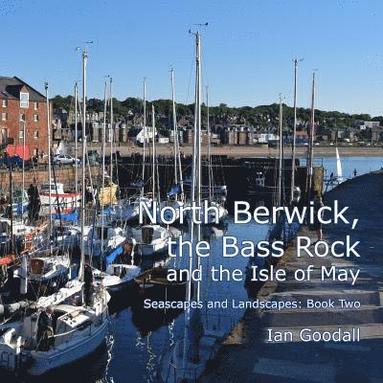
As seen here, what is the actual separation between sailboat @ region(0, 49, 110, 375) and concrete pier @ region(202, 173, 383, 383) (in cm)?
423

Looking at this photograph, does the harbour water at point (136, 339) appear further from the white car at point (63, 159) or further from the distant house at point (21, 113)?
the distant house at point (21, 113)

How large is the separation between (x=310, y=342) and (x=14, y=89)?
5773 centimetres

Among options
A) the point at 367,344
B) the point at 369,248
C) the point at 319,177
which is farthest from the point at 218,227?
the point at 367,344

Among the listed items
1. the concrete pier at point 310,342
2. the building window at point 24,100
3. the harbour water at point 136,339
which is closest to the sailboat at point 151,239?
the harbour water at point 136,339

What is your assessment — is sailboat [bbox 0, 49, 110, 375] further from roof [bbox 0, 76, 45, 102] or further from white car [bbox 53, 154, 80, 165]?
roof [bbox 0, 76, 45, 102]

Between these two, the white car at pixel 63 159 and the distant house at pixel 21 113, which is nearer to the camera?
the white car at pixel 63 159

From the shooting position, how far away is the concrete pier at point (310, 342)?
11.3m

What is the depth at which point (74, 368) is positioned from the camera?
51.4 feet

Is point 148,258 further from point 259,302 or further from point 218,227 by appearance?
point 259,302

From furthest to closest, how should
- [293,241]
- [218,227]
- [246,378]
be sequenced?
[218,227]
[293,241]
[246,378]

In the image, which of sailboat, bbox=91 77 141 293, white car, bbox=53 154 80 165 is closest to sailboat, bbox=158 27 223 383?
sailboat, bbox=91 77 141 293

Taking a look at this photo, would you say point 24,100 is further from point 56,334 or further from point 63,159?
point 56,334

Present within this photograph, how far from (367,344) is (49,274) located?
1308 cm

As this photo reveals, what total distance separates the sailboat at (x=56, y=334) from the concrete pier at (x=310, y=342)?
13.9 feet
